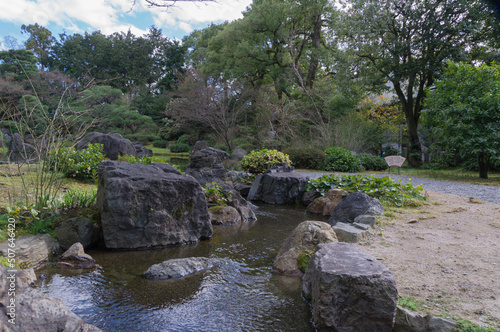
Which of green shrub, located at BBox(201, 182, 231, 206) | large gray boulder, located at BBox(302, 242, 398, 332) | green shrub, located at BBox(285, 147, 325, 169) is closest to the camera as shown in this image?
large gray boulder, located at BBox(302, 242, 398, 332)

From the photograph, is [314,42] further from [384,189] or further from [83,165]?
[83,165]

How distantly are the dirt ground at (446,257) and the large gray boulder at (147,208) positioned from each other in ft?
8.32

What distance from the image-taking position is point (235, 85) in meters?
19.7

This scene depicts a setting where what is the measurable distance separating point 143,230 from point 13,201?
1.93 metres

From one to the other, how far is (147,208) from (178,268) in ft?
4.09

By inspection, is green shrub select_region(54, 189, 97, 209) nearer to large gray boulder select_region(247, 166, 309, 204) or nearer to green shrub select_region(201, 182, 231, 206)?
green shrub select_region(201, 182, 231, 206)

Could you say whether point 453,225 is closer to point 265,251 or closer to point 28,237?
point 265,251

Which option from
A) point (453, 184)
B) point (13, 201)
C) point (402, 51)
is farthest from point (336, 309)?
point (402, 51)

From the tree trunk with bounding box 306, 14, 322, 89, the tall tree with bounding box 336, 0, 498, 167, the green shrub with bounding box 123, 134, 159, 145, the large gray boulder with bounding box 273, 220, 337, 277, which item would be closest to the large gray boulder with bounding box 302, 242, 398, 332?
the large gray boulder with bounding box 273, 220, 337, 277

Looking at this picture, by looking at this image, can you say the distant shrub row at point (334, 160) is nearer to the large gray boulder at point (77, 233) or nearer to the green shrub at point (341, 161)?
the green shrub at point (341, 161)

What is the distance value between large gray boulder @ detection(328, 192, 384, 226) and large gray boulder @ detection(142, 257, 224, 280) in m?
2.20

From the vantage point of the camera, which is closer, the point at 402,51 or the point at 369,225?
the point at 369,225

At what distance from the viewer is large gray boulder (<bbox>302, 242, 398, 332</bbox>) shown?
226 centimetres

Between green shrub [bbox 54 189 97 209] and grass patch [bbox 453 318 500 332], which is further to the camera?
green shrub [bbox 54 189 97 209]
